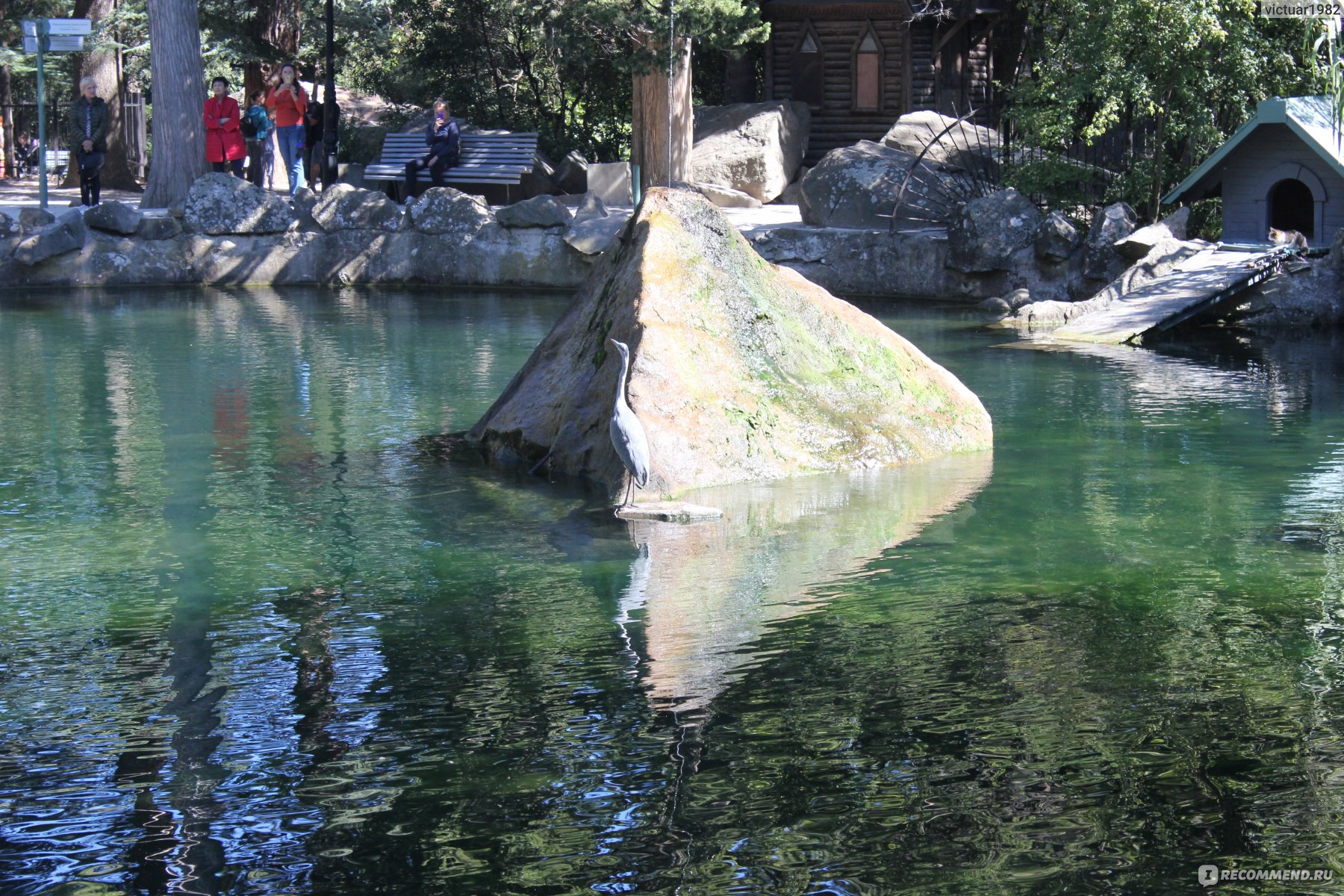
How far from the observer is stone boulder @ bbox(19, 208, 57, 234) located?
60.6ft

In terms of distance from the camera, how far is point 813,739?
458 centimetres

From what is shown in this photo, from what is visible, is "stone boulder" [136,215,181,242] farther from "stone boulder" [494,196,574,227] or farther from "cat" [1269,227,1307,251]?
"cat" [1269,227,1307,251]

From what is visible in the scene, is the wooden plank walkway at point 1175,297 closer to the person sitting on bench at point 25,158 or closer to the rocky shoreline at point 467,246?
the rocky shoreline at point 467,246

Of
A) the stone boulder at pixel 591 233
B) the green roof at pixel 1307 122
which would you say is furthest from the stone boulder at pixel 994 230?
the stone boulder at pixel 591 233

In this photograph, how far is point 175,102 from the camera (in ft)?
68.8

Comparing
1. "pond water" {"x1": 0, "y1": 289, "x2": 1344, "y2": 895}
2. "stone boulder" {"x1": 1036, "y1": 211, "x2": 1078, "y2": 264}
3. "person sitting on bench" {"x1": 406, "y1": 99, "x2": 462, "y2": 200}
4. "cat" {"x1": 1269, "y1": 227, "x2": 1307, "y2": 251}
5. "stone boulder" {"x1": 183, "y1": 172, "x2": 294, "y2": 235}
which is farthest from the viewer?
"person sitting on bench" {"x1": 406, "y1": 99, "x2": 462, "y2": 200}

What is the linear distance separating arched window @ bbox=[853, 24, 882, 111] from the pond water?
1695 cm

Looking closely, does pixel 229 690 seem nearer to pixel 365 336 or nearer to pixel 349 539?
pixel 349 539

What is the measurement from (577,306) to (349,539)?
3055mm

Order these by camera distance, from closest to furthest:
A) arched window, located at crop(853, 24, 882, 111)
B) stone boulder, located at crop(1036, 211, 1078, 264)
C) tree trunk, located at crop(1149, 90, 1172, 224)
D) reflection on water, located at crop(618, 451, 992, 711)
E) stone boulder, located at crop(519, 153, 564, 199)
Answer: reflection on water, located at crop(618, 451, 992, 711) < stone boulder, located at crop(1036, 211, 1078, 264) < tree trunk, located at crop(1149, 90, 1172, 224) < stone boulder, located at crop(519, 153, 564, 199) < arched window, located at crop(853, 24, 882, 111)

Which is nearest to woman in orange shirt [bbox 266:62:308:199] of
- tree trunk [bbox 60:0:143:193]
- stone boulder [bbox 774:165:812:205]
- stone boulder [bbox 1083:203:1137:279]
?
tree trunk [bbox 60:0:143:193]

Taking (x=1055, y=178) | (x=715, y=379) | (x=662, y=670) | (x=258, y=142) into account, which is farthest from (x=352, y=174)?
(x=662, y=670)

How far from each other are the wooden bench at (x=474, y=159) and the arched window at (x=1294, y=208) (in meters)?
10.3

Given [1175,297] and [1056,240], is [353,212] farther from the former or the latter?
[1175,297]
